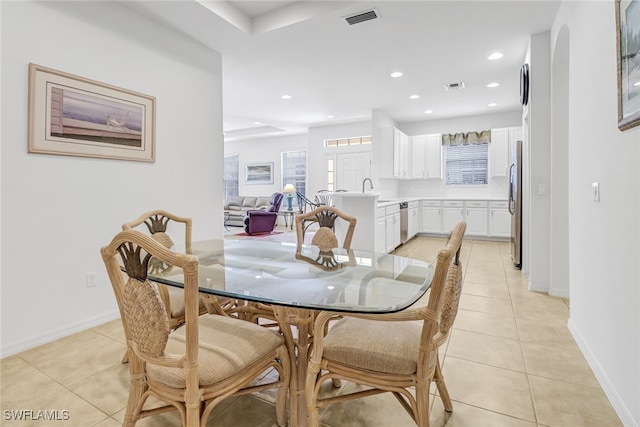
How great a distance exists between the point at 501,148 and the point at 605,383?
583 cm

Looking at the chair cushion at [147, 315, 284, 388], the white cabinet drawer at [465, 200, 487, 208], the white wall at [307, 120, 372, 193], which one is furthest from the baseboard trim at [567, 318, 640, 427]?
the white wall at [307, 120, 372, 193]

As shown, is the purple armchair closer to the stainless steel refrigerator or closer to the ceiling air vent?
the ceiling air vent

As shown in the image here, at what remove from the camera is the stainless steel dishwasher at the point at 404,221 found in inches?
229

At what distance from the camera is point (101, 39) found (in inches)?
104

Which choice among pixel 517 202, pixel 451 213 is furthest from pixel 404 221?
pixel 517 202

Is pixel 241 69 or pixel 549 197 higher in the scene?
pixel 241 69

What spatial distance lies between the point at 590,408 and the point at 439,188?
641 centimetres

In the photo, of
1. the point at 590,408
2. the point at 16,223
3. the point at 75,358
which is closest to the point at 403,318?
the point at 590,408

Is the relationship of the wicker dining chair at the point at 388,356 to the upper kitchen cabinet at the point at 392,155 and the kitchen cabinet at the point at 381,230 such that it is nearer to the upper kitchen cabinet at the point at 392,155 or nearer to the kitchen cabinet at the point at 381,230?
the kitchen cabinet at the point at 381,230

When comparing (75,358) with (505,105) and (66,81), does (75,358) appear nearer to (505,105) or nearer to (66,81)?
(66,81)

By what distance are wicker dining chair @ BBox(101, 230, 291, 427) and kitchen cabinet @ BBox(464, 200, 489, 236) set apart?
617cm

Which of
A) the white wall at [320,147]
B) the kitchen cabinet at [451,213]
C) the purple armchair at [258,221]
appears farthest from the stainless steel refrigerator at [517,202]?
the purple armchair at [258,221]

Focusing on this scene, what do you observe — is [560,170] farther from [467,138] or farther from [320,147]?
[320,147]

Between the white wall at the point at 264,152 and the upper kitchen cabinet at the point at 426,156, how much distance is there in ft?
11.5
